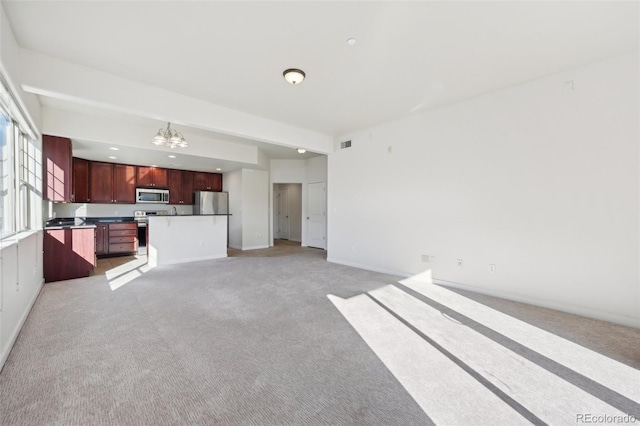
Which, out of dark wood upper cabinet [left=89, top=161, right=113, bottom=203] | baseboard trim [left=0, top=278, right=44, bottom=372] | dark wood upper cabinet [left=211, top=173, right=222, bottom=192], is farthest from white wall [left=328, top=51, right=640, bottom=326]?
dark wood upper cabinet [left=89, top=161, right=113, bottom=203]

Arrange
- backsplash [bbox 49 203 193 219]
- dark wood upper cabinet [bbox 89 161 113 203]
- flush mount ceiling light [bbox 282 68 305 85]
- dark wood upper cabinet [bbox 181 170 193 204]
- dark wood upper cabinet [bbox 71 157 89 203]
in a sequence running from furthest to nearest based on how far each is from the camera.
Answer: dark wood upper cabinet [bbox 181 170 193 204]
dark wood upper cabinet [bbox 89 161 113 203]
backsplash [bbox 49 203 193 219]
dark wood upper cabinet [bbox 71 157 89 203]
flush mount ceiling light [bbox 282 68 305 85]

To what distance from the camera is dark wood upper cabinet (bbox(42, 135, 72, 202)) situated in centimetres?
427

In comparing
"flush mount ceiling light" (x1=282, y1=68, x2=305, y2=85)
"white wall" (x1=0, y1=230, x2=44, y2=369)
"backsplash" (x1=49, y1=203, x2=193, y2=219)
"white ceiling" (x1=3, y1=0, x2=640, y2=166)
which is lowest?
"white wall" (x1=0, y1=230, x2=44, y2=369)

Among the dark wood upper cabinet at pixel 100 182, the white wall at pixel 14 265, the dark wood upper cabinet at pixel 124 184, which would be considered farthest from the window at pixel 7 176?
the dark wood upper cabinet at pixel 124 184

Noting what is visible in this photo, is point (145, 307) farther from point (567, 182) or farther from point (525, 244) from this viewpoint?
point (567, 182)

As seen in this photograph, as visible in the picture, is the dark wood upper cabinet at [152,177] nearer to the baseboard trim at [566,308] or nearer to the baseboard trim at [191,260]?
the baseboard trim at [191,260]

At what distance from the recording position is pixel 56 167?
172 inches

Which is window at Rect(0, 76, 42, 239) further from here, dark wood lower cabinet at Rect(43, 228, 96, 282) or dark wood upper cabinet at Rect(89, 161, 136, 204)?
dark wood upper cabinet at Rect(89, 161, 136, 204)

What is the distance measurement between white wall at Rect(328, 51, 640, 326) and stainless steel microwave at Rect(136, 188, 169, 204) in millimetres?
5963

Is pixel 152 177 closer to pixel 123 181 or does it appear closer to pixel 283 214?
pixel 123 181

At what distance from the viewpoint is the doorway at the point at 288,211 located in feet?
32.2

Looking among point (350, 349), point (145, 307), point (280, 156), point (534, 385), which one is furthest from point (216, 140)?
point (534, 385)

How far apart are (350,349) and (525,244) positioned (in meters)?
2.73

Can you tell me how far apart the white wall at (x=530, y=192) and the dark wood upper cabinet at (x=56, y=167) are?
5.50m
